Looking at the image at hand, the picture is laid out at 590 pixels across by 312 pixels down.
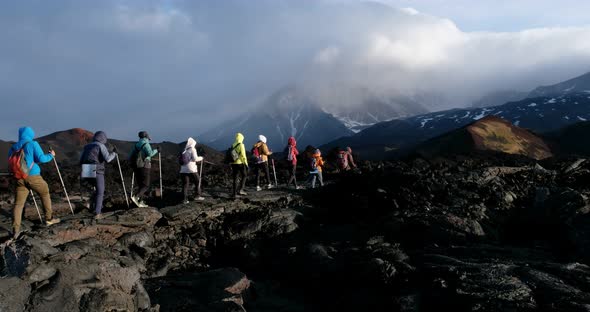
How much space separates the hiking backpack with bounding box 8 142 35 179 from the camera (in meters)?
10.5

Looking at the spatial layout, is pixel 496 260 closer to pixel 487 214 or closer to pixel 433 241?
pixel 433 241

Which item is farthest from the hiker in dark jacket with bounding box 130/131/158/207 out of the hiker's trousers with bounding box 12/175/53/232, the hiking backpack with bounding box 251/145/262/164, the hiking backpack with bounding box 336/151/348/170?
the hiking backpack with bounding box 336/151/348/170

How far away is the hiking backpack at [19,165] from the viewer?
34.5 ft

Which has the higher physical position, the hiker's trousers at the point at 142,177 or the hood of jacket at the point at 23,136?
the hood of jacket at the point at 23,136

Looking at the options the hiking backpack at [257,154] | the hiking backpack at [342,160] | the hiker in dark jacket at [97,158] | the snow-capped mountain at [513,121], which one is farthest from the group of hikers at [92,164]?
the snow-capped mountain at [513,121]

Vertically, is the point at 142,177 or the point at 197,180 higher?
the point at 142,177

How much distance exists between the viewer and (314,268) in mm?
11039

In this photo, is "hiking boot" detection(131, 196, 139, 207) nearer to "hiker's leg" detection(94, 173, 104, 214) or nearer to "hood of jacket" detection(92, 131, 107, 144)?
"hiker's leg" detection(94, 173, 104, 214)

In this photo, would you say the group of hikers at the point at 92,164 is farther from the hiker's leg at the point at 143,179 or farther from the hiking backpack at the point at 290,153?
the hiking backpack at the point at 290,153

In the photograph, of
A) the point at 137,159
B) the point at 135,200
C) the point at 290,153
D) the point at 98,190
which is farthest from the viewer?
the point at 290,153

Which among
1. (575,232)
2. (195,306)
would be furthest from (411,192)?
(195,306)

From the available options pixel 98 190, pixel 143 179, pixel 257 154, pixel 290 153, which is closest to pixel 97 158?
pixel 98 190

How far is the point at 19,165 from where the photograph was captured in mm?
A: 10523

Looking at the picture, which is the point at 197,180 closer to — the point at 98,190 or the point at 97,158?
the point at 98,190
